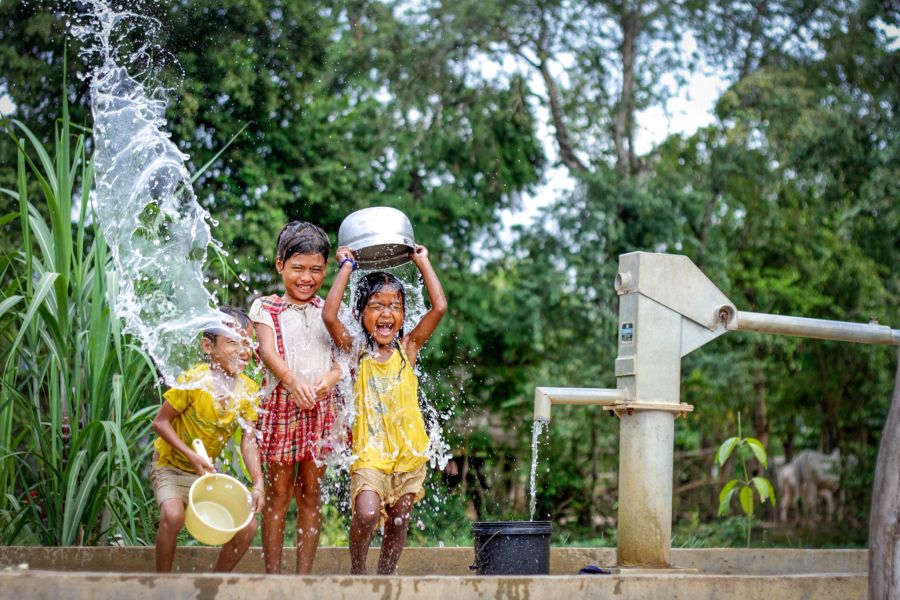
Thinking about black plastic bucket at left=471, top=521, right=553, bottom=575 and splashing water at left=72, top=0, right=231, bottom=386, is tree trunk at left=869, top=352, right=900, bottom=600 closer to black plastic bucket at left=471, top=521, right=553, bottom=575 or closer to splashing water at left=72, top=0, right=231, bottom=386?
black plastic bucket at left=471, top=521, right=553, bottom=575

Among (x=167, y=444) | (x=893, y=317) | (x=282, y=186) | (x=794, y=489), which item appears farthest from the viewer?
A: (x=794, y=489)

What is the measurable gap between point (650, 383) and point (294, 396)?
143 cm

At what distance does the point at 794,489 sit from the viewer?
1396cm

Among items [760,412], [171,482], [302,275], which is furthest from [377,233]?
[760,412]

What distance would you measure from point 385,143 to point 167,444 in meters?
7.40

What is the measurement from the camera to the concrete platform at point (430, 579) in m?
3.01

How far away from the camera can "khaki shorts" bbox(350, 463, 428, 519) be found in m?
3.98

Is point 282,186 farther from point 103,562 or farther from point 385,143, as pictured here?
point 103,562

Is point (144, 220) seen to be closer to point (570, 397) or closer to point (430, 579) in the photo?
point (570, 397)

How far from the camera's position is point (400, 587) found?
318 cm

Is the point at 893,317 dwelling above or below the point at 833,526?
above

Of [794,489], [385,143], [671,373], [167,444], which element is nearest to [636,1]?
[385,143]

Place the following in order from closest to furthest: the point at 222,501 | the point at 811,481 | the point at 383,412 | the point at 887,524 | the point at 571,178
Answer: the point at 887,524
the point at 222,501
the point at 383,412
the point at 571,178
the point at 811,481

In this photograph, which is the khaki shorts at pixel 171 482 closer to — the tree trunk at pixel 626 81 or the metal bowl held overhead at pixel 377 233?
the metal bowl held overhead at pixel 377 233
